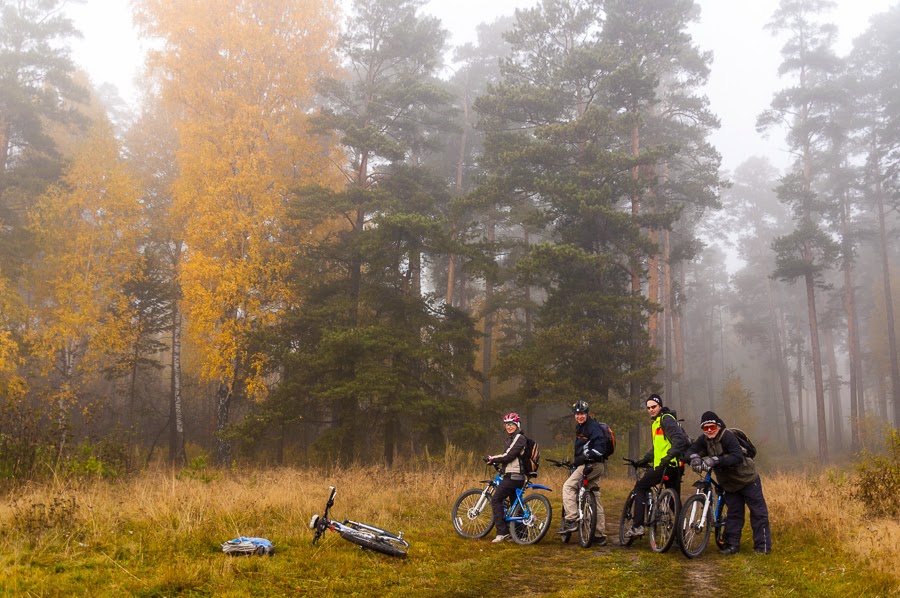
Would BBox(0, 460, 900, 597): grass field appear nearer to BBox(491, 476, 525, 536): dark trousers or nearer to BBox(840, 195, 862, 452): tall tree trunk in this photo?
BBox(491, 476, 525, 536): dark trousers

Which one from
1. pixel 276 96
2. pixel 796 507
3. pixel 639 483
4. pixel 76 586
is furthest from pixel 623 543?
pixel 276 96

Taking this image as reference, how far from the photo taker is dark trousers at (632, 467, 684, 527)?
8.84 meters

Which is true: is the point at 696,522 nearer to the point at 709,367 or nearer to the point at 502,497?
the point at 502,497

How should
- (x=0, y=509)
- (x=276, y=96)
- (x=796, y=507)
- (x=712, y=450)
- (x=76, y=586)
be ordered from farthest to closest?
(x=276, y=96), (x=796, y=507), (x=712, y=450), (x=0, y=509), (x=76, y=586)

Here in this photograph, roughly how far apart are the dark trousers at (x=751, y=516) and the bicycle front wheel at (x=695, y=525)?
48cm

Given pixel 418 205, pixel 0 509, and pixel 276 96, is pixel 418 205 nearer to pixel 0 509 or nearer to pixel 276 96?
pixel 276 96

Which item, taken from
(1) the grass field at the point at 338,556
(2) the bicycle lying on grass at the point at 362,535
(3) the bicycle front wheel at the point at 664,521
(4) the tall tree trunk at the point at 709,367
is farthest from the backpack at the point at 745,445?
(4) the tall tree trunk at the point at 709,367

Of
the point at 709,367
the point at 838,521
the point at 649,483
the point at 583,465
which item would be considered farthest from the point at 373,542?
the point at 709,367

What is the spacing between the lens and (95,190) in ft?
71.1

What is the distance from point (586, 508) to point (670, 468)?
55.6 inches

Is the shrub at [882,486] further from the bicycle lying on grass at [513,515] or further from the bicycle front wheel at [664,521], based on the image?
the bicycle lying on grass at [513,515]

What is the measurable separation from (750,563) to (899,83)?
119 feet

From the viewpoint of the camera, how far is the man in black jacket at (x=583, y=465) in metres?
9.23

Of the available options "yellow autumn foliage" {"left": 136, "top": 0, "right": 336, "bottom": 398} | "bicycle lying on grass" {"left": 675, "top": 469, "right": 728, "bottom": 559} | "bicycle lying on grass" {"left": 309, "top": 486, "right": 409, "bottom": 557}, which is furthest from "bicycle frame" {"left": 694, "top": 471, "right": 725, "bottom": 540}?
"yellow autumn foliage" {"left": 136, "top": 0, "right": 336, "bottom": 398}
